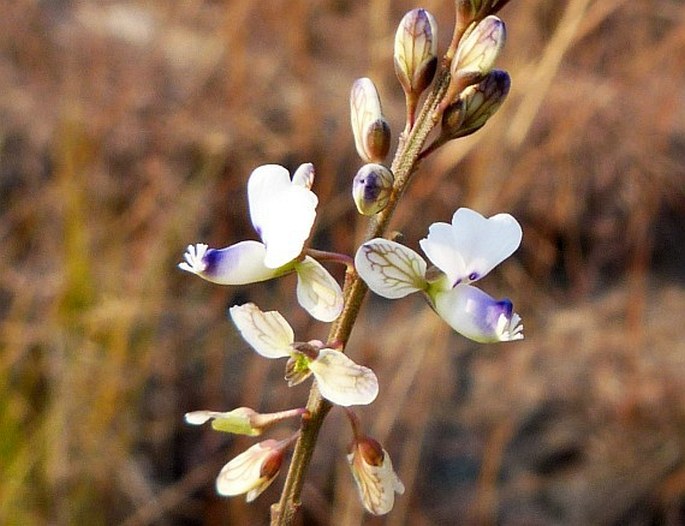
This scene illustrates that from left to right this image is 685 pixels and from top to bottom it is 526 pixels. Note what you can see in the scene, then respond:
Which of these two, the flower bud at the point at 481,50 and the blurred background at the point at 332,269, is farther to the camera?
the blurred background at the point at 332,269

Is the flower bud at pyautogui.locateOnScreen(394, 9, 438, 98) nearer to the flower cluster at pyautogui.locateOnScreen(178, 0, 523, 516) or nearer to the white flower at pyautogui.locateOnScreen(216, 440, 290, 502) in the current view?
the flower cluster at pyautogui.locateOnScreen(178, 0, 523, 516)

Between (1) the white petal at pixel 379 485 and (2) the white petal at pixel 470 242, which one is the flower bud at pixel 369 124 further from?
(1) the white petal at pixel 379 485

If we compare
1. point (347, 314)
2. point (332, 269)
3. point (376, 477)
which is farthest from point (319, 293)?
point (332, 269)

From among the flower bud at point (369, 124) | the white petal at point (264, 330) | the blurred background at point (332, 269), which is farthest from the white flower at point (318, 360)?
the blurred background at point (332, 269)

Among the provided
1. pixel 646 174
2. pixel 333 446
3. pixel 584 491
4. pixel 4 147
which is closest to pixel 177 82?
pixel 4 147

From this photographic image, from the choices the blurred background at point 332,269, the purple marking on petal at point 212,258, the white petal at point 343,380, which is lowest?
the blurred background at point 332,269

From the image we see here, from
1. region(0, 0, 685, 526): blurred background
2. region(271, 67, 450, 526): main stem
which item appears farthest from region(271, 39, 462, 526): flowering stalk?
region(0, 0, 685, 526): blurred background

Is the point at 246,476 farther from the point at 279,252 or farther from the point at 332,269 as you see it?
the point at 332,269
